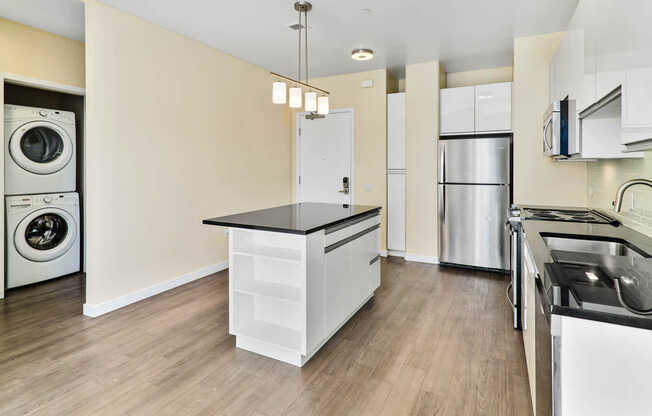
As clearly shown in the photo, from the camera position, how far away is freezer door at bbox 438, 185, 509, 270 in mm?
4227

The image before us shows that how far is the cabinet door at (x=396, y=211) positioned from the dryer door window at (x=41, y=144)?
4.10 m

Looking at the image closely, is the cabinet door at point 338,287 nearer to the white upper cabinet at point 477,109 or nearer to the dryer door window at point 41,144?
the white upper cabinet at point 477,109

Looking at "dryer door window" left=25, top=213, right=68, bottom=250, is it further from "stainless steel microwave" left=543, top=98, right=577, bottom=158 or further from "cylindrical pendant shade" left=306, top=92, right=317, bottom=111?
"stainless steel microwave" left=543, top=98, right=577, bottom=158

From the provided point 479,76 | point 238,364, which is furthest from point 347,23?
point 238,364

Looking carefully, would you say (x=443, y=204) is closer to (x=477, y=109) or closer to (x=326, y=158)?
(x=477, y=109)

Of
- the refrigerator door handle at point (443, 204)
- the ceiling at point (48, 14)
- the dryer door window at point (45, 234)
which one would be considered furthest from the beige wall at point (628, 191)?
the dryer door window at point (45, 234)

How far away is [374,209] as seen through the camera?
3193mm

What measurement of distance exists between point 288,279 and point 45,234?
3.15 meters

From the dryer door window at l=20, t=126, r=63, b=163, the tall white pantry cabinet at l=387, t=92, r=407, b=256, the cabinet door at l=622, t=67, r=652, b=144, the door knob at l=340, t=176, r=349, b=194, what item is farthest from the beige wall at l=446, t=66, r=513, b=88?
the dryer door window at l=20, t=126, r=63, b=163

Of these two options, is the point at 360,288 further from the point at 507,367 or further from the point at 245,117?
the point at 245,117

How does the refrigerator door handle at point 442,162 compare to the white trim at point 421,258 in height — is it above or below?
above

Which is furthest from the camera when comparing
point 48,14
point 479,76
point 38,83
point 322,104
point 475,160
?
point 479,76

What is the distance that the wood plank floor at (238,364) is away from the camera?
1.89 meters

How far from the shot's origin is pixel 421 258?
15.9 ft
